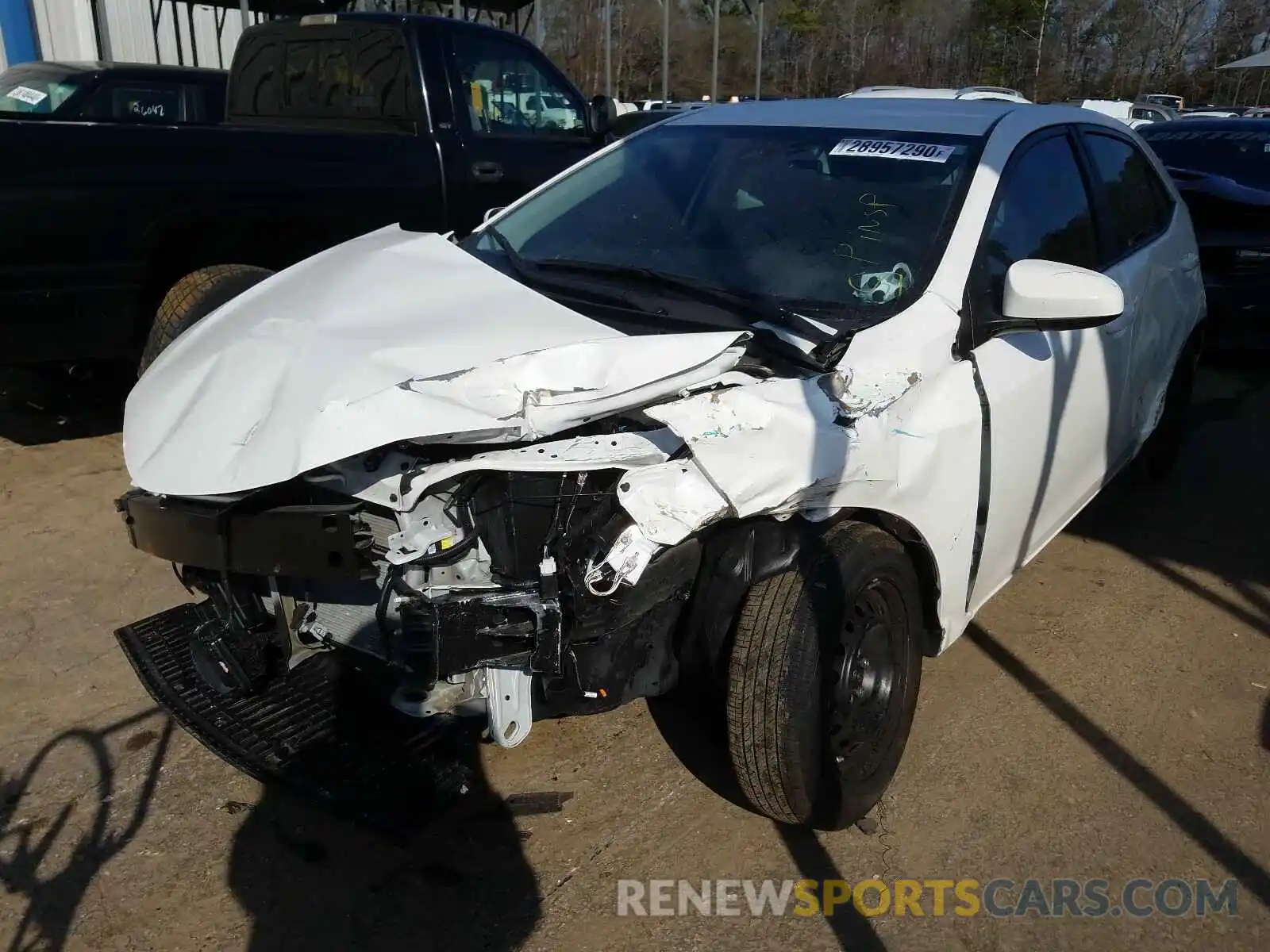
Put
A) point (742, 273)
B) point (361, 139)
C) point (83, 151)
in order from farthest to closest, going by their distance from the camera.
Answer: point (361, 139), point (83, 151), point (742, 273)

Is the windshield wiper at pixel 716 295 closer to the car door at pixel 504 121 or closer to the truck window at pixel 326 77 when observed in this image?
the car door at pixel 504 121

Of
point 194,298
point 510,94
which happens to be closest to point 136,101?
point 510,94

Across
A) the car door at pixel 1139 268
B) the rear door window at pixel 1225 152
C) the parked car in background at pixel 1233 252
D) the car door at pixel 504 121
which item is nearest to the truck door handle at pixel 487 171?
the car door at pixel 504 121

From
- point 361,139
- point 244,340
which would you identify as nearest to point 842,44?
point 361,139

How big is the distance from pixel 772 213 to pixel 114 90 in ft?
22.2

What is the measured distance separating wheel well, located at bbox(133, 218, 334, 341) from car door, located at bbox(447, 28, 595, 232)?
3.21ft

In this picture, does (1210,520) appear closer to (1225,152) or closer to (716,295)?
(716,295)

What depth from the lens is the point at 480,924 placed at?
2.57 m

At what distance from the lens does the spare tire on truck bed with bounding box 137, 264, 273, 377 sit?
3533mm

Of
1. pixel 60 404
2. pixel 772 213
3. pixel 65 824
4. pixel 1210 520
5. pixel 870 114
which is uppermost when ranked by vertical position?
pixel 870 114

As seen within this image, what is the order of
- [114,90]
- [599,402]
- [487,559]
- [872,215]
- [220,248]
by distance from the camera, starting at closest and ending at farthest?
[599,402] < [487,559] < [872,215] < [220,248] < [114,90]

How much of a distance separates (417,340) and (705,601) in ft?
3.05

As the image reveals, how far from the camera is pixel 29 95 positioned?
7.86m

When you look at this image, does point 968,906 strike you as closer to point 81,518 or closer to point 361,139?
point 81,518
